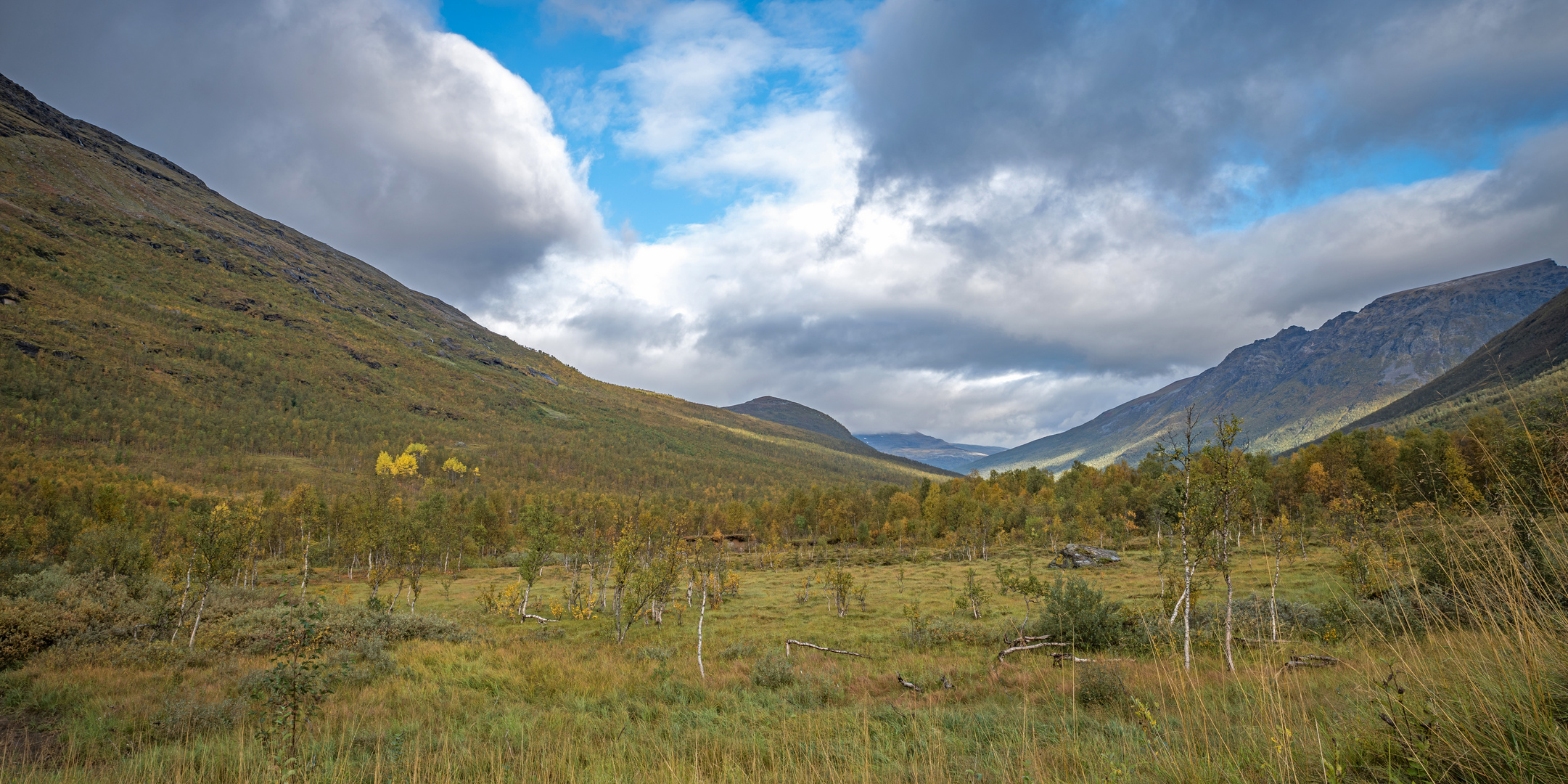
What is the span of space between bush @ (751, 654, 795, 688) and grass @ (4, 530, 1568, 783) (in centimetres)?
21

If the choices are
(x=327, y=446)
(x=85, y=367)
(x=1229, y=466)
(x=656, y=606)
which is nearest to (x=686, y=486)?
(x=327, y=446)

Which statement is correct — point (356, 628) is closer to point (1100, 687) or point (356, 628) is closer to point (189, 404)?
point (1100, 687)

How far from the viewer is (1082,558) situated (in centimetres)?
Result: 4691

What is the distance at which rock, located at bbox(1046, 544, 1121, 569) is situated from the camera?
4559 centimetres

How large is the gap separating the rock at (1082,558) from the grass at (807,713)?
21.2 m

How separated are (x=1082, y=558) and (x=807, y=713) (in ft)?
149

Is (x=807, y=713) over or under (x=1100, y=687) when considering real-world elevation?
over

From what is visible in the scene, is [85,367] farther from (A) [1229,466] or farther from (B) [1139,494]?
(B) [1139,494]

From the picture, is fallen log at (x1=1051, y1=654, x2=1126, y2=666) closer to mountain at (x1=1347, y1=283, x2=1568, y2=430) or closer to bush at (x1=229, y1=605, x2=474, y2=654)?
bush at (x1=229, y1=605, x2=474, y2=654)

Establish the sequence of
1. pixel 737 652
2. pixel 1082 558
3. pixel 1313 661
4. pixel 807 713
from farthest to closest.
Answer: pixel 1082 558, pixel 737 652, pixel 1313 661, pixel 807 713

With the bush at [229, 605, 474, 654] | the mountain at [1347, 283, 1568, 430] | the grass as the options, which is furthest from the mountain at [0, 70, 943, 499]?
the mountain at [1347, 283, 1568, 430]

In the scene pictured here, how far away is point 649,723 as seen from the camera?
37.1 ft

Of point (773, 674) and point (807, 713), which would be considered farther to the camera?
point (773, 674)

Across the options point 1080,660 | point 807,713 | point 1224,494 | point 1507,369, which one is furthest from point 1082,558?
point 1507,369
